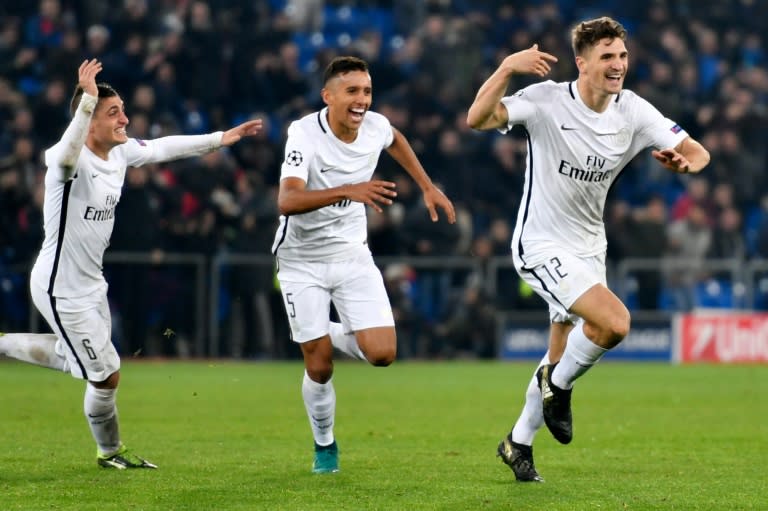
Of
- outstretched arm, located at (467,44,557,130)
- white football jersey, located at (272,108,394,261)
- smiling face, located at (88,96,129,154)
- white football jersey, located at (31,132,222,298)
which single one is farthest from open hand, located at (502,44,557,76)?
white football jersey, located at (31,132,222,298)

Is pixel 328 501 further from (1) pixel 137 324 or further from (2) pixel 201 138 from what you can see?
(1) pixel 137 324

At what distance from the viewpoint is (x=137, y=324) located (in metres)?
18.1

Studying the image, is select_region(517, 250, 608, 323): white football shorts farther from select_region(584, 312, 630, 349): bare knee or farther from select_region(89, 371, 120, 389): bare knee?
select_region(89, 371, 120, 389): bare knee

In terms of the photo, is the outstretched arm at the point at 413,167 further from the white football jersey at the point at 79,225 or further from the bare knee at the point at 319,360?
the white football jersey at the point at 79,225

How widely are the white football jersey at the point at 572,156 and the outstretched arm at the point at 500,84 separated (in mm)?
383

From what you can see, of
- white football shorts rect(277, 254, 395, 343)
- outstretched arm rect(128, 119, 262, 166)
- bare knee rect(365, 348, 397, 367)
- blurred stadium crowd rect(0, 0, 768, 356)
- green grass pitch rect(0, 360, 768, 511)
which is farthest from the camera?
blurred stadium crowd rect(0, 0, 768, 356)

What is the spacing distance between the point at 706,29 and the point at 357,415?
14336 millimetres

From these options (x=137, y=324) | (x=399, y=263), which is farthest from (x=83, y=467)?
(x=399, y=263)

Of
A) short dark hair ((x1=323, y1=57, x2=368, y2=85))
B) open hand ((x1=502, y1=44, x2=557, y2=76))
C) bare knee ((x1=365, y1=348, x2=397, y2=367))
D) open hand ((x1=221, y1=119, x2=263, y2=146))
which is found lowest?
bare knee ((x1=365, y1=348, x2=397, y2=367))

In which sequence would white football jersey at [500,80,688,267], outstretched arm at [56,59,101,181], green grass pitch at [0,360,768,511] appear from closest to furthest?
green grass pitch at [0,360,768,511] → outstretched arm at [56,59,101,181] → white football jersey at [500,80,688,267]

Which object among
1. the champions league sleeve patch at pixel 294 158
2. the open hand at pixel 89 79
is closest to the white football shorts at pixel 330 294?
the champions league sleeve patch at pixel 294 158

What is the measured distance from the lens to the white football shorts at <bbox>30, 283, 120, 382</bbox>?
8.91 meters

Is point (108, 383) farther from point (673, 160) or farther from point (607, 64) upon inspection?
point (673, 160)

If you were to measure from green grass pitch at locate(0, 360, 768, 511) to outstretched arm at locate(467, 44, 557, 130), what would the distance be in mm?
2131
